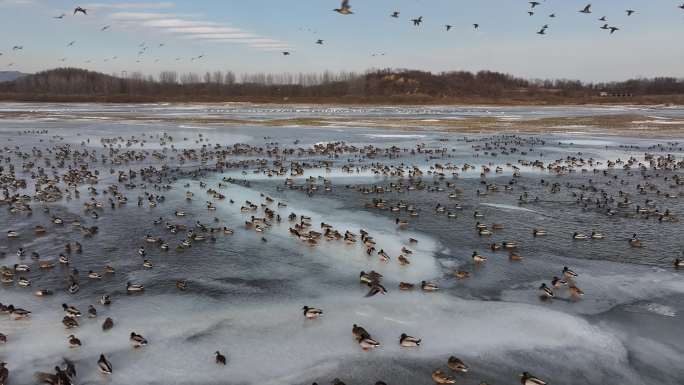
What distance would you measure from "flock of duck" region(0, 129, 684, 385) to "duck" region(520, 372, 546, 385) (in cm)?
2

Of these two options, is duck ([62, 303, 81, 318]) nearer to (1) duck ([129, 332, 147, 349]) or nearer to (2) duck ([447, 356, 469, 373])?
(1) duck ([129, 332, 147, 349])

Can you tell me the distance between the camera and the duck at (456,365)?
8.42 meters

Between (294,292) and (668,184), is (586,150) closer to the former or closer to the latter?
(668,184)

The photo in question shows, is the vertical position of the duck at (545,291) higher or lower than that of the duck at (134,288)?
higher

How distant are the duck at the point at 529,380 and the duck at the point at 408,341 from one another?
1.88 metres

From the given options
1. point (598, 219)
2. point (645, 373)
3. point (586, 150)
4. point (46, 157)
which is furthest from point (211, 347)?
point (586, 150)

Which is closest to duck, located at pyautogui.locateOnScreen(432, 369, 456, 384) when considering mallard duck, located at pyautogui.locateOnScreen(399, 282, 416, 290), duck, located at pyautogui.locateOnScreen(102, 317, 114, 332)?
mallard duck, located at pyautogui.locateOnScreen(399, 282, 416, 290)

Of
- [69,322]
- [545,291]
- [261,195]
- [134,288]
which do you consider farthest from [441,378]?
[261,195]

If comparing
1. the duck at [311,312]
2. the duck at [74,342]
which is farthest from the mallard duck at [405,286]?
the duck at [74,342]

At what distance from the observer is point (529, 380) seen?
7.94 meters

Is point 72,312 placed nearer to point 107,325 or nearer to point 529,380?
point 107,325

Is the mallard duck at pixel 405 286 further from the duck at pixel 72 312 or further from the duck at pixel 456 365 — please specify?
the duck at pixel 72 312

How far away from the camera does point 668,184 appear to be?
926 inches

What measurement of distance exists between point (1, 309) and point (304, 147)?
89.3 ft
